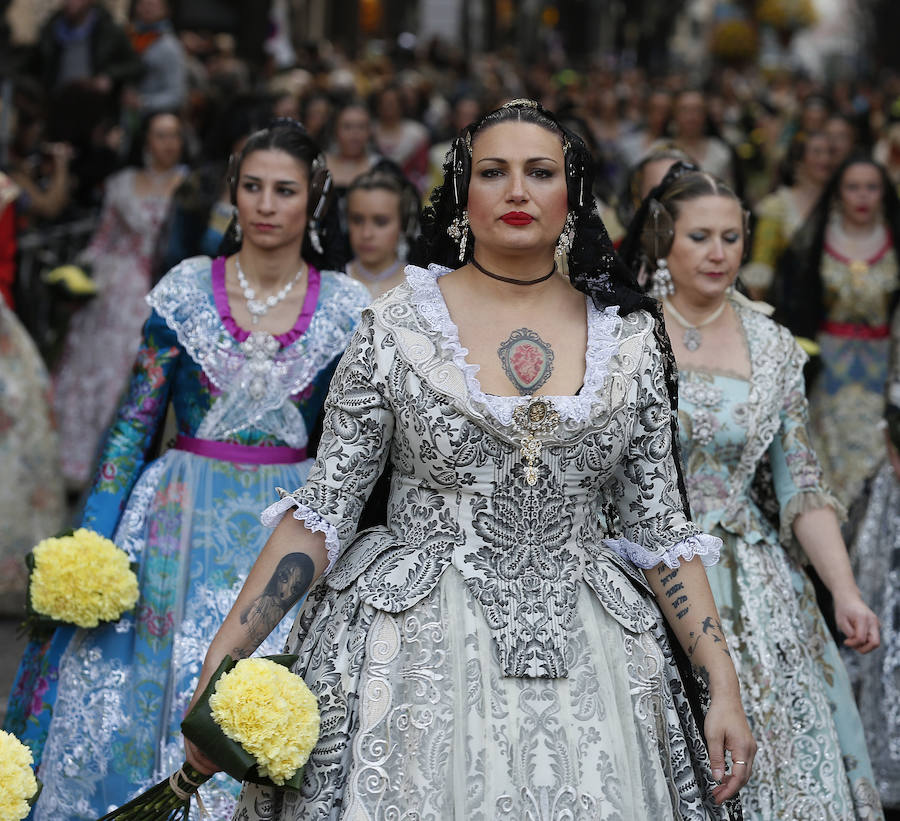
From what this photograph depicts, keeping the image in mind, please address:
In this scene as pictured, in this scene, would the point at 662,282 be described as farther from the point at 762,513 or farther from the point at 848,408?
the point at 848,408

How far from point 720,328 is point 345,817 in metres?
2.44

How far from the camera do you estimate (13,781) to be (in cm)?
327

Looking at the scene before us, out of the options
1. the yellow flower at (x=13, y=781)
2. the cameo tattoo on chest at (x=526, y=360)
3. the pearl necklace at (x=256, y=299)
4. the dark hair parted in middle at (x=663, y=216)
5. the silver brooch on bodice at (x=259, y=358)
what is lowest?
the yellow flower at (x=13, y=781)

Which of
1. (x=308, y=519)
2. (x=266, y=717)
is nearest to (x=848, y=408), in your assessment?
(x=308, y=519)

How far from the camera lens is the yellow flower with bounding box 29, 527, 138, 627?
A: 4426mm

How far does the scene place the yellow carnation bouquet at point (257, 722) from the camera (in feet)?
10.3

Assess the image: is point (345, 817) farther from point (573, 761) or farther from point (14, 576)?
point (14, 576)

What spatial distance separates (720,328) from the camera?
5.11 metres

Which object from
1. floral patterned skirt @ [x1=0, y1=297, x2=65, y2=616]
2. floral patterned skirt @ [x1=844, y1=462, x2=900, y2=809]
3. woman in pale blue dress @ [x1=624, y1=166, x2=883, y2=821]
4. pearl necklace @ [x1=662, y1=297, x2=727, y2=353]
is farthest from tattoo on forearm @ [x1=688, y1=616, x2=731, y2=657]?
floral patterned skirt @ [x1=0, y1=297, x2=65, y2=616]

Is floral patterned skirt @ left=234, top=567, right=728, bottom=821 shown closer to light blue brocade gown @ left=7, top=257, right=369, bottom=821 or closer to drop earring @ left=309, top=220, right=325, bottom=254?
light blue brocade gown @ left=7, top=257, right=369, bottom=821

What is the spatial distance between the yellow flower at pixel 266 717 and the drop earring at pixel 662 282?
2376 mm

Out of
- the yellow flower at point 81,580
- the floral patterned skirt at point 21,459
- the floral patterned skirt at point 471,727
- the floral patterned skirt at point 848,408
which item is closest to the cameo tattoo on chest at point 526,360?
the floral patterned skirt at point 471,727

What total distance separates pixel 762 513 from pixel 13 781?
2.56 meters

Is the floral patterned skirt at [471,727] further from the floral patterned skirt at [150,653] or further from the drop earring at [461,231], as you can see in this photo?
the floral patterned skirt at [150,653]
